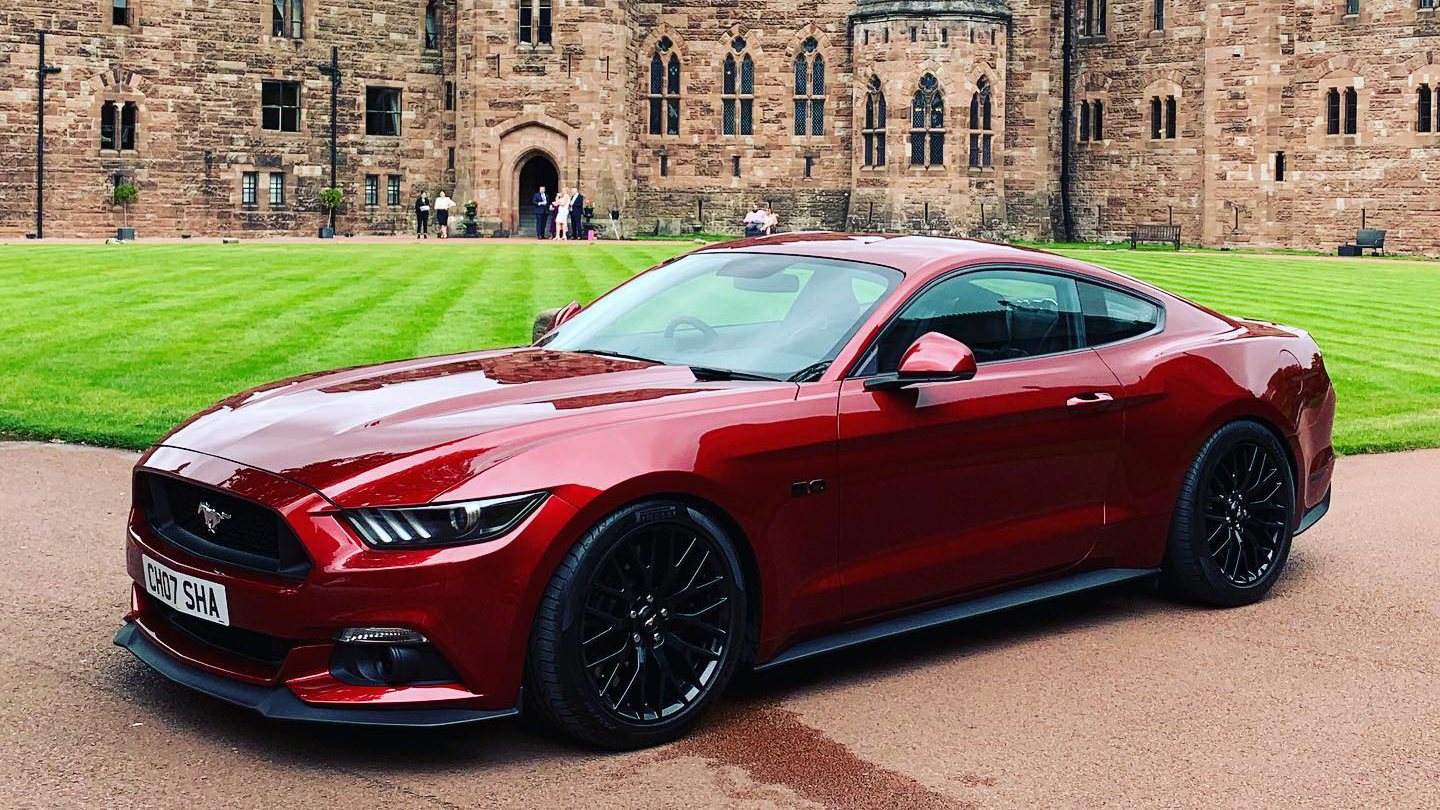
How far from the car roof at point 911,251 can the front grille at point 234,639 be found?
2.61 m

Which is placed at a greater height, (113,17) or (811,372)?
(113,17)

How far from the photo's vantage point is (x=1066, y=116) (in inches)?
2105

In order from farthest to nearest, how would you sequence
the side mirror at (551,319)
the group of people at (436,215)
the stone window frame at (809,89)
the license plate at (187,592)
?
the stone window frame at (809,89) → the group of people at (436,215) → the side mirror at (551,319) → the license plate at (187,592)

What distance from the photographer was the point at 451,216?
49.5 m

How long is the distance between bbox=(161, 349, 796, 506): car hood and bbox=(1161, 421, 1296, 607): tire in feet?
6.84

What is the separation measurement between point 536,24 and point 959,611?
1786 inches

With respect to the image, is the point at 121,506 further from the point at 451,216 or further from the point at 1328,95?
the point at 1328,95

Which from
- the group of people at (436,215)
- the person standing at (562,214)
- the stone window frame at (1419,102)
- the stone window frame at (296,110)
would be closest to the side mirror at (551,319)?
the person standing at (562,214)

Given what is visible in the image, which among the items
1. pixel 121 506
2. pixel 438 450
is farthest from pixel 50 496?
pixel 438 450

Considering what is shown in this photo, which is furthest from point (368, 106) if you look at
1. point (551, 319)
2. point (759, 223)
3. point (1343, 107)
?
point (551, 319)

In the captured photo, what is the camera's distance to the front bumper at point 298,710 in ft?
14.8

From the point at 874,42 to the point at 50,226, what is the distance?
2512 cm

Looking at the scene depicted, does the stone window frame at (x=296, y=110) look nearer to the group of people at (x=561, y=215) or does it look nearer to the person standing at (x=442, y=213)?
the person standing at (x=442, y=213)

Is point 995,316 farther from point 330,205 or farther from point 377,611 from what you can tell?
point 330,205
